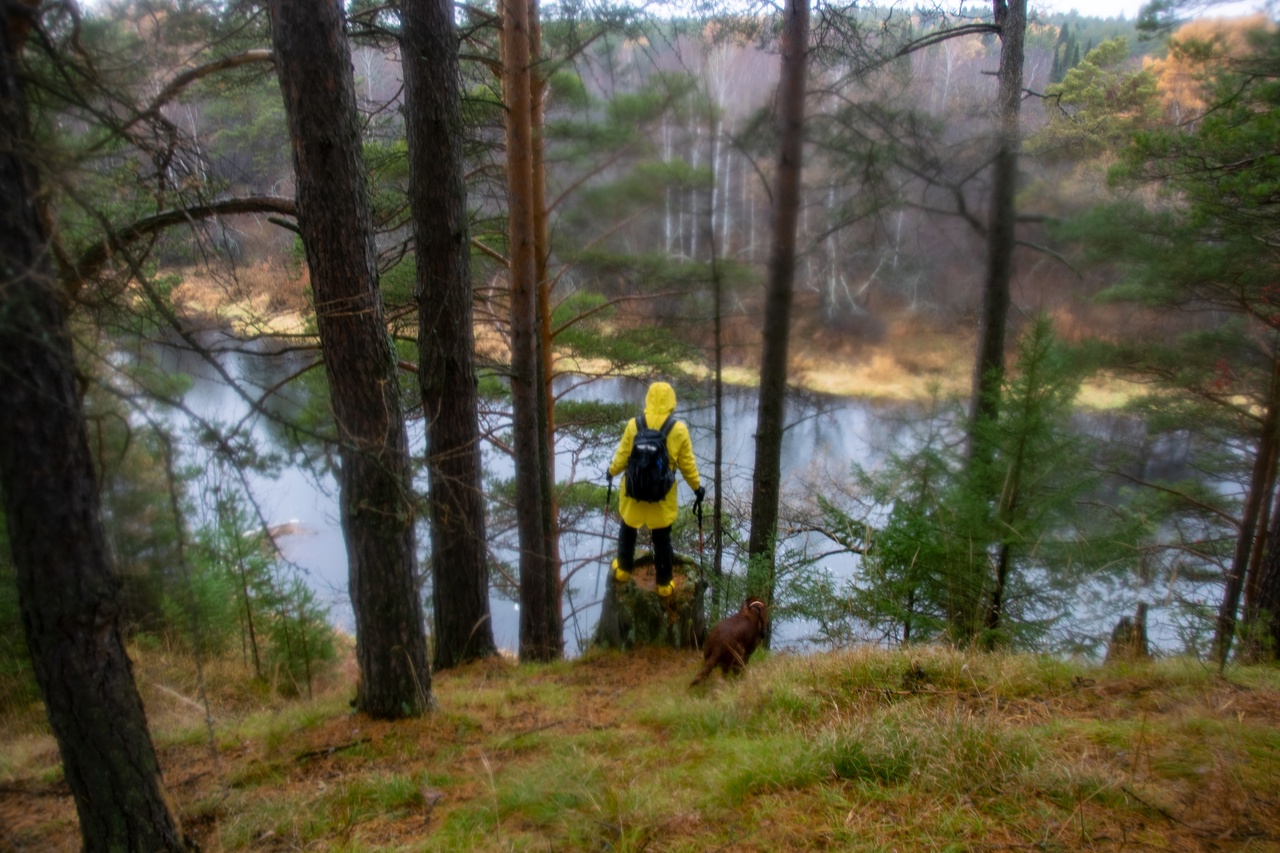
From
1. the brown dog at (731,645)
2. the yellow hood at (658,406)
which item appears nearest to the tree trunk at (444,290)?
the yellow hood at (658,406)

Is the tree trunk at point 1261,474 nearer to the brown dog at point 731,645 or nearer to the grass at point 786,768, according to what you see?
the grass at point 786,768

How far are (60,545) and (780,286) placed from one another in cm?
659

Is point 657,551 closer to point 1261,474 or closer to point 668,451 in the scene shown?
point 668,451

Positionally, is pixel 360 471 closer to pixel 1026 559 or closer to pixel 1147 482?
pixel 1026 559

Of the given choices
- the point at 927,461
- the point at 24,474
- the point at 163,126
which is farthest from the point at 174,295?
the point at 927,461

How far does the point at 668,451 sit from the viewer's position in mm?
6148

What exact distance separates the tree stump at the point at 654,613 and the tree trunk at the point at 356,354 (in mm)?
2500

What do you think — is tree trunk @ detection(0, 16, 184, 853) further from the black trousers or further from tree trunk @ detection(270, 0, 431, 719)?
the black trousers

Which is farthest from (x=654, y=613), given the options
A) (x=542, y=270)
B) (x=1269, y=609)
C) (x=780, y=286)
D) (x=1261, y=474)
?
(x=1261, y=474)

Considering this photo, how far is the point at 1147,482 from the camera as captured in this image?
366 inches

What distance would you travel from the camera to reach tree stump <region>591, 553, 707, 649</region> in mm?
6785

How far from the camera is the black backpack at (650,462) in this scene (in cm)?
607

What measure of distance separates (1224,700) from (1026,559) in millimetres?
2740

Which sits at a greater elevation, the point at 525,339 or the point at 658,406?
the point at 525,339
